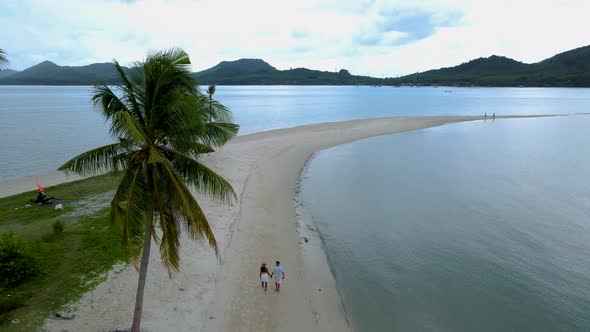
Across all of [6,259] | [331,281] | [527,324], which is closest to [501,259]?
[527,324]

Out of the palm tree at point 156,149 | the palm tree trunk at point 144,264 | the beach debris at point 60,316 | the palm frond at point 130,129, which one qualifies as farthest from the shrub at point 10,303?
the palm frond at point 130,129

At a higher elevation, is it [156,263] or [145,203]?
[145,203]

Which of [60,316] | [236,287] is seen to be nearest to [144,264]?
[60,316]

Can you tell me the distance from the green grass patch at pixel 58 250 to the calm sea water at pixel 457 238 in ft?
30.7

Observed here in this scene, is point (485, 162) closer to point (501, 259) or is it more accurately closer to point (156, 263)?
point (501, 259)

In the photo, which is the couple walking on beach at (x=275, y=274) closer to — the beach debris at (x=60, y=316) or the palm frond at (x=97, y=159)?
the beach debris at (x=60, y=316)

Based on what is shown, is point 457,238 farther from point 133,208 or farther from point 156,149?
point 133,208

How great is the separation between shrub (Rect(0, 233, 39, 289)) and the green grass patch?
0.25 meters

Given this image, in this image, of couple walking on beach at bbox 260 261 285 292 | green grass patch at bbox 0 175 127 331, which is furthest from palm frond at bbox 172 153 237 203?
green grass patch at bbox 0 175 127 331

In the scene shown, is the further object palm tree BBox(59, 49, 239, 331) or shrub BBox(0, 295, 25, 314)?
shrub BBox(0, 295, 25, 314)

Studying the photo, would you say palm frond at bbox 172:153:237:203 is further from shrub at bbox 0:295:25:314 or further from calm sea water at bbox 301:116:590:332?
calm sea water at bbox 301:116:590:332

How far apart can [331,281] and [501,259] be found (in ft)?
29.2

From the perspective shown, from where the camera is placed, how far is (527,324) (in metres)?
13.1

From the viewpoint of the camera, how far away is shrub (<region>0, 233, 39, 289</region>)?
1171 centimetres
